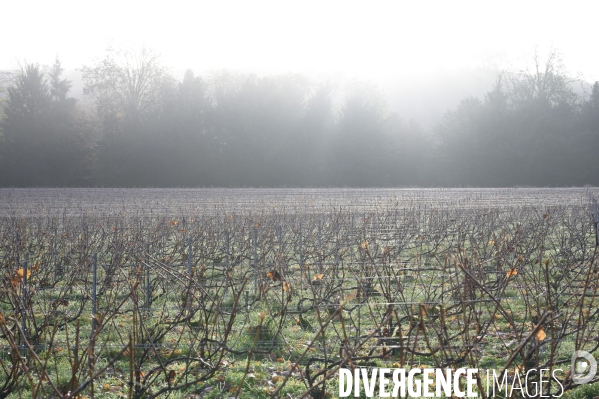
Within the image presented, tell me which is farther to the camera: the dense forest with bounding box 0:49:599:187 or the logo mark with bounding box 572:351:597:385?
the dense forest with bounding box 0:49:599:187

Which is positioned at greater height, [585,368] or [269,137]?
[269,137]

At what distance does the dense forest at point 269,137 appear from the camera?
35.4 metres

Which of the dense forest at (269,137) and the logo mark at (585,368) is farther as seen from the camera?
the dense forest at (269,137)

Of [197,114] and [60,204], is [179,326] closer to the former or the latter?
[60,204]

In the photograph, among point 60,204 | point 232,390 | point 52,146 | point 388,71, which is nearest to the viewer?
point 232,390

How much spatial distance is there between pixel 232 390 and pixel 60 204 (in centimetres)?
1734

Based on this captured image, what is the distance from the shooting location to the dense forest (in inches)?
1394

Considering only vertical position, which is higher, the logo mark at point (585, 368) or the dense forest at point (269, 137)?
the dense forest at point (269, 137)

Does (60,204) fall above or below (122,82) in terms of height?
below

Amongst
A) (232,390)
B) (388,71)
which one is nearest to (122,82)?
(388,71)

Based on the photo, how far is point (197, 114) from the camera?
37.7m

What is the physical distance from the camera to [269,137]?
124ft

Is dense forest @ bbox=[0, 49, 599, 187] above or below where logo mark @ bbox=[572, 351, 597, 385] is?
above

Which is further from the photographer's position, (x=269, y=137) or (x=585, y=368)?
(x=269, y=137)
